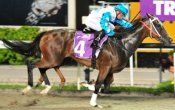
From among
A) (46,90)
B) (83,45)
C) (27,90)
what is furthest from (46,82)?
(83,45)

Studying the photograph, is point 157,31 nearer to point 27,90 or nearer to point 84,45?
point 84,45

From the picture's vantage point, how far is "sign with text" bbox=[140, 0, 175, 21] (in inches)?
574

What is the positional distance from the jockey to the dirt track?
112 centimetres

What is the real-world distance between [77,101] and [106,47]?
125 cm

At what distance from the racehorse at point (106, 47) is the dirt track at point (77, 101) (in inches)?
14.2

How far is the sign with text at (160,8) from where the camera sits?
14.6 metres

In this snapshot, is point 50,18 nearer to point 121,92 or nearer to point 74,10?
point 74,10

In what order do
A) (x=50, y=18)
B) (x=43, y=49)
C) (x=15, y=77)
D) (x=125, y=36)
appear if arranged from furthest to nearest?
(x=50, y=18), (x=15, y=77), (x=43, y=49), (x=125, y=36)

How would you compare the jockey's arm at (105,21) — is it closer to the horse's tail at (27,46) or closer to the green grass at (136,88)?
the horse's tail at (27,46)

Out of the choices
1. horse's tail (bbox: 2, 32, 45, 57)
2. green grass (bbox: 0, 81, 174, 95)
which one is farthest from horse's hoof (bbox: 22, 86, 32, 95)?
green grass (bbox: 0, 81, 174, 95)

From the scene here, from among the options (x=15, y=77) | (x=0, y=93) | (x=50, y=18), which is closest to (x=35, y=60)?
(x=0, y=93)

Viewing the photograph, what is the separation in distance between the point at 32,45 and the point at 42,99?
123 cm

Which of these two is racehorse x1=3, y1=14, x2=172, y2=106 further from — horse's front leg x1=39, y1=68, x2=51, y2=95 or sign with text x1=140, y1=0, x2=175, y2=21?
sign with text x1=140, y1=0, x2=175, y2=21

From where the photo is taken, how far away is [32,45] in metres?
13.7
